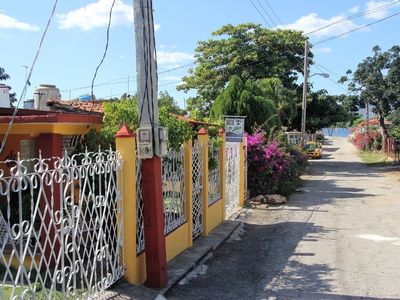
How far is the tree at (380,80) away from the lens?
32.5 m

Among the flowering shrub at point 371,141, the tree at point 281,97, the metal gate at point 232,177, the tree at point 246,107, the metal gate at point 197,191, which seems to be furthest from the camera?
the flowering shrub at point 371,141

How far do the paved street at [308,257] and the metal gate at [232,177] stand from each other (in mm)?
493

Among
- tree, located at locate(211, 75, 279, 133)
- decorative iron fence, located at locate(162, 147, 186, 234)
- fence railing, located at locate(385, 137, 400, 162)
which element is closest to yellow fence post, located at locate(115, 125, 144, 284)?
decorative iron fence, located at locate(162, 147, 186, 234)

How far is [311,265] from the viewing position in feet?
23.9

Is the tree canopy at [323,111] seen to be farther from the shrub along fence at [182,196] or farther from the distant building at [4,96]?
the distant building at [4,96]

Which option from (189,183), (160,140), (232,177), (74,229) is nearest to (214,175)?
(189,183)

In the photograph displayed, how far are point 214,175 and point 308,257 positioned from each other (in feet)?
9.86

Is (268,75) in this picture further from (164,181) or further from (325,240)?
(164,181)

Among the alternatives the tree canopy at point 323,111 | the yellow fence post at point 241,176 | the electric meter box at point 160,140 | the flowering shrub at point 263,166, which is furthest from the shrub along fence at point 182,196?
the tree canopy at point 323,111

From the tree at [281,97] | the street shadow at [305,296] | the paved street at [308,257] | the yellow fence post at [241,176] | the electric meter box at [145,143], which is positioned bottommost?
the paved street at [308,257]

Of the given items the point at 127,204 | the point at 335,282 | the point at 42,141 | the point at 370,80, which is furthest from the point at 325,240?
the point at 370,80

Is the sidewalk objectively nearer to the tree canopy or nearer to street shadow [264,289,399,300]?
street shadow [264,289,399,300]

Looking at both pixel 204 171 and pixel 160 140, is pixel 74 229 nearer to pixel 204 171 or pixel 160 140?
pixel 160 140

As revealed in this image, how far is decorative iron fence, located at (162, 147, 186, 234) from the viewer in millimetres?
7090
